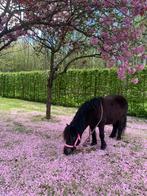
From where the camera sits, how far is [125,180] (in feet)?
12.5

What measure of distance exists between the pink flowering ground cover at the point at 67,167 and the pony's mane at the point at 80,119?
48 centimetres

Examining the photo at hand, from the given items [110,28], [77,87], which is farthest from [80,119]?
[77,87]

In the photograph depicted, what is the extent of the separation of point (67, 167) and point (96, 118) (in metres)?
1.15

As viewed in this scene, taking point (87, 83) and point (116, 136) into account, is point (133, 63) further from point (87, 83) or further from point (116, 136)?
point (87, 83)

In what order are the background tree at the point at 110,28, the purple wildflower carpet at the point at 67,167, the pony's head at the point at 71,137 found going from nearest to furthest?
the purple wildflower carpet at the point at 67,167, the pony's head at the point at 71,137, the background tree at the point at 110,28

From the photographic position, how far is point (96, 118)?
15.9ft

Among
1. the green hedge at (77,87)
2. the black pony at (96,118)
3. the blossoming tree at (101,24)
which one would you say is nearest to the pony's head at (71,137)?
the black pony at (96,118)

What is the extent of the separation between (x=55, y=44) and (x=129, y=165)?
517 cm

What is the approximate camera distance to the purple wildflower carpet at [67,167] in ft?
11.6

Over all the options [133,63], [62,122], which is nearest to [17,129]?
[62,122]

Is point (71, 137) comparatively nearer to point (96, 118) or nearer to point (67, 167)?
point (67, 167)

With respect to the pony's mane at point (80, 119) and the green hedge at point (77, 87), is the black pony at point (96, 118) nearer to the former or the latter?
the pony's mane at point (80, 119)

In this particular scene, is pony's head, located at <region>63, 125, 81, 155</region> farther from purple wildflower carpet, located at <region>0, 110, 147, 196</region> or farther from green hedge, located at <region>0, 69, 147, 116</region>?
green hedge, located at <region>0, 69, 147, 116</region>

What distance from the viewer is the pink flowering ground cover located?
3.55 metres
